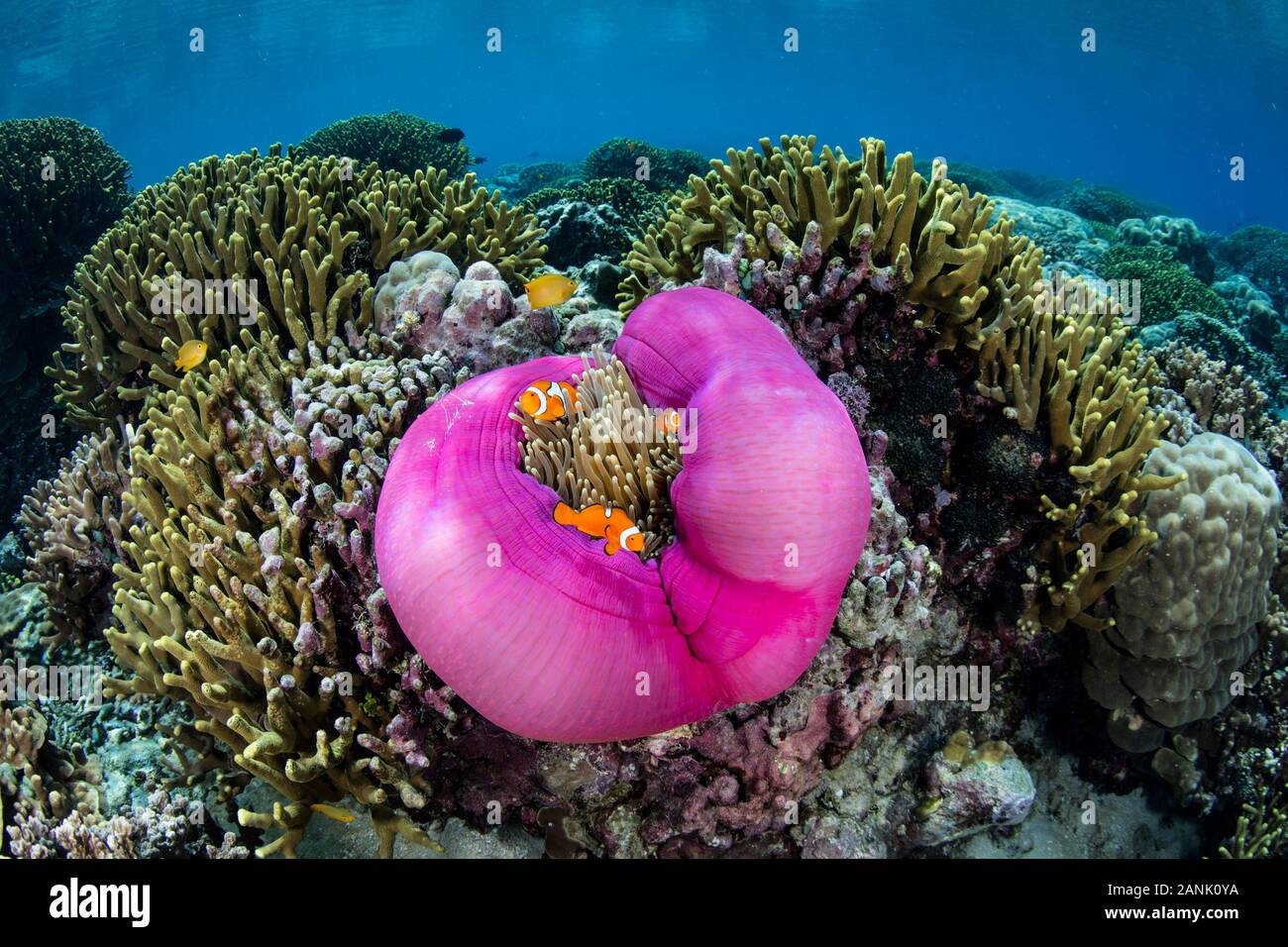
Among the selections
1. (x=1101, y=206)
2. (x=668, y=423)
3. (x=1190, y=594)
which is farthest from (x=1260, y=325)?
(x=668, y=423)

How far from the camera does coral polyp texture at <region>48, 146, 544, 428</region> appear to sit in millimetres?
4406

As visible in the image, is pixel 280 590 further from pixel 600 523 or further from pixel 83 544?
pixel 83 544

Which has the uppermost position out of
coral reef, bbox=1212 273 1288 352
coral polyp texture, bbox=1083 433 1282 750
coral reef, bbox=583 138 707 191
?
coral reef, bbox=583 138 707 191

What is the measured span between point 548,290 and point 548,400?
157cm

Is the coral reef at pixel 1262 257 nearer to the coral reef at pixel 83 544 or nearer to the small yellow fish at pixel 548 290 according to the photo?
the small yellow fish at pixel 548 290

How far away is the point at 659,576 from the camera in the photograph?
2.50 m

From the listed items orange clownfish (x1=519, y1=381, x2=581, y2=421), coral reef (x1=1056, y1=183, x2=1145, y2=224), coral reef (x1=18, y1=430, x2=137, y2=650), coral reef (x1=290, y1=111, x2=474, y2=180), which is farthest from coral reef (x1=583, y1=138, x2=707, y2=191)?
orange clownfish (x1=519, y1=381, x2=581, y2=421)

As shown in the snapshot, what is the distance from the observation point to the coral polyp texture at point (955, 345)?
3.46 metres

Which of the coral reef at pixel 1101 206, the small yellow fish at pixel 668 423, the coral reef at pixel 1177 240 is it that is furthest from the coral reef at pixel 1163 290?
the small yellow fish at pixel 668 423

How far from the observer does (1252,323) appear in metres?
11.8

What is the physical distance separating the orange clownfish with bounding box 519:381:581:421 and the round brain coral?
0.39 metres

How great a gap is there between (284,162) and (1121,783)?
7835mm

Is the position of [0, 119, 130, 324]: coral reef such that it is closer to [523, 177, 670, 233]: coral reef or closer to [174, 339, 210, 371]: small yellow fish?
[174, 339, 210, 371]: small yellow fish
